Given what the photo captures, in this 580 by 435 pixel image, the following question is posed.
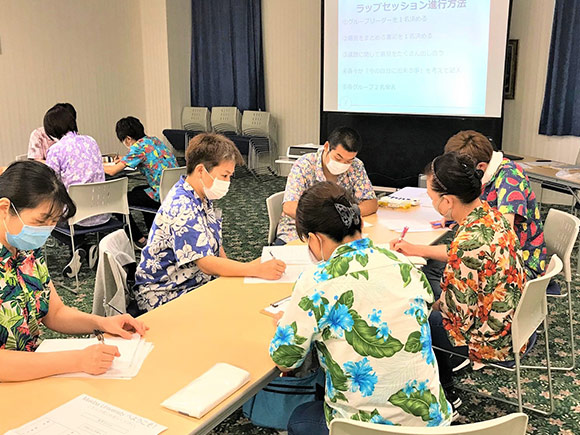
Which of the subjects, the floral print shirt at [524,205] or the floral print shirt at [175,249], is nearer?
the floral print shirt at [175,249]

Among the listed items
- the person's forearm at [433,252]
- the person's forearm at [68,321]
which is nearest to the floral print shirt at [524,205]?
the person's forearm at [433,252]

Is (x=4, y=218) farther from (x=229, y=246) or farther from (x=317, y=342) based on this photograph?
(x=229, y=246)

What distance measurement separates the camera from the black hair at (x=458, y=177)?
2.18 m

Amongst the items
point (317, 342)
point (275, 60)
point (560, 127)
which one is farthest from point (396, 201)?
point (275, 60)

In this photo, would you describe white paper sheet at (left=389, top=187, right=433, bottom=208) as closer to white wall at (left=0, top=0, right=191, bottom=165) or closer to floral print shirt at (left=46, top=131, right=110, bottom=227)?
floral print shirt at (left=46, top=131, right=110, bottom=227)

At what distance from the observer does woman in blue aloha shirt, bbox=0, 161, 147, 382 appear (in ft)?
4.94

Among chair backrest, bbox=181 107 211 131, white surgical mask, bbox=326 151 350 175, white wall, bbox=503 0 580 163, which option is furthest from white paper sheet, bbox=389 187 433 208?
chair backrest, bbox=181 107 211 131

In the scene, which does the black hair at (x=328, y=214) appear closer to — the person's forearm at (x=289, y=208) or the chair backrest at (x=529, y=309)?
the chair backrest at (x=529, y=309)

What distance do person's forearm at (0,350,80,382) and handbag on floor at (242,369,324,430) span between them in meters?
0.86

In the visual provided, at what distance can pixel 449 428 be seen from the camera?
1.13 metres

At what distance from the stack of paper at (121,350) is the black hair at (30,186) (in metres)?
0.39

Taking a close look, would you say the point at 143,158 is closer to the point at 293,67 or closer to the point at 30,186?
the point at 30,186

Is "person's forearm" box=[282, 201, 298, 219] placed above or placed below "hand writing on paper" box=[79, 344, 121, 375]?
above

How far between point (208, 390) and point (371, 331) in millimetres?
→ 451
